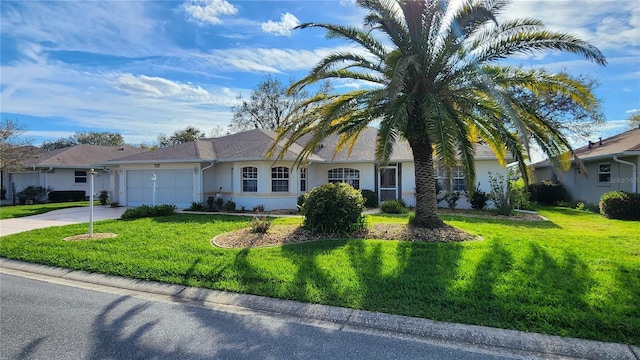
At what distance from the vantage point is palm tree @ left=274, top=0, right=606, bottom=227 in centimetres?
827

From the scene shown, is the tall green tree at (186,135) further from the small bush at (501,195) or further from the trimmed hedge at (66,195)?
the small bush at (501,195)

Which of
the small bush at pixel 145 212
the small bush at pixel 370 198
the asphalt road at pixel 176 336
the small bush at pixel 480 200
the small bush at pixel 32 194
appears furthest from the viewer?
the small bush at pixel 32 194

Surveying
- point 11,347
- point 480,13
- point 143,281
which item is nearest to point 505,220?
point 480,13

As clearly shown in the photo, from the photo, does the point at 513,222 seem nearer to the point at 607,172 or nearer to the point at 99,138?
the point at 607,172

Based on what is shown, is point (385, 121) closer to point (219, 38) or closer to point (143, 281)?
point (143, 281)

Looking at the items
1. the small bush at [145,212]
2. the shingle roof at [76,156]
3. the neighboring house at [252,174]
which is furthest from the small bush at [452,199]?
the shingle roof at [76,156]

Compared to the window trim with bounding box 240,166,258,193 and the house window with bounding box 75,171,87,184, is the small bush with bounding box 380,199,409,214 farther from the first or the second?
the house window with bounding box 75,171,87,184

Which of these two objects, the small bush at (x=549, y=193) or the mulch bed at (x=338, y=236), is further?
the small bush at (x=549, y=193)

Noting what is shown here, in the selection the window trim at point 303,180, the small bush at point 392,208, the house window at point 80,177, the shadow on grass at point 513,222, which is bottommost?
the shadow on grass at point 513,222

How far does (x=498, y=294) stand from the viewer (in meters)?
5.07

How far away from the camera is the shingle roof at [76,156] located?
25312 mm

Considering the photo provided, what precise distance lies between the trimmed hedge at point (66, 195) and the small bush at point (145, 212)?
49.5 feet

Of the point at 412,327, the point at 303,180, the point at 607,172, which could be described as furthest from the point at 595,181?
the point at 412,327

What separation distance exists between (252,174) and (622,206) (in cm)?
1624
